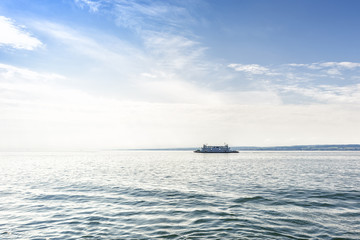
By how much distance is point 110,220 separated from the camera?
1862cm

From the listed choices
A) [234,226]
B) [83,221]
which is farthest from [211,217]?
[83,221]

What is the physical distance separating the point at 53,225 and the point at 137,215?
6.53 meters

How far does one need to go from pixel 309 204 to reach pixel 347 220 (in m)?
5.49

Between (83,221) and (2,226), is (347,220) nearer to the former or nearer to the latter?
(83,221)

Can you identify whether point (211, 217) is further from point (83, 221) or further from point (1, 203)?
point (1, 203)

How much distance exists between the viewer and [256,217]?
1883 cm

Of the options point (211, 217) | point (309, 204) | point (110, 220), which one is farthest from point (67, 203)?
point (309, 204)

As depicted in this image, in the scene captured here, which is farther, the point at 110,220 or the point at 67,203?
the point at 67,203

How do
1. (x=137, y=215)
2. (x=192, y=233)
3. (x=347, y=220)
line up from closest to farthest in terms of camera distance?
(x=192, y=233), (x=347, y=220), (x=137, y=215)

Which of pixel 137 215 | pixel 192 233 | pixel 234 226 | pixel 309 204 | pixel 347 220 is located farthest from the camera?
pixel 309 204

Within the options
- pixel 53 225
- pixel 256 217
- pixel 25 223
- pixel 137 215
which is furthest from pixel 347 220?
pixel 25 223

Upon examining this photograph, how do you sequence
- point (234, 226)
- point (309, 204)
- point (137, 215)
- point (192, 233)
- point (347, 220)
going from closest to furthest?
point (192, 233)
point (234, 226)
point (347, 220)
point (137, 215)
point (309, 204)

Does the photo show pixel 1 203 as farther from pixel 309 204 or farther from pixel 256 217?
pixel 309 204

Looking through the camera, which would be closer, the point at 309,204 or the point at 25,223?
the point at 25,223
